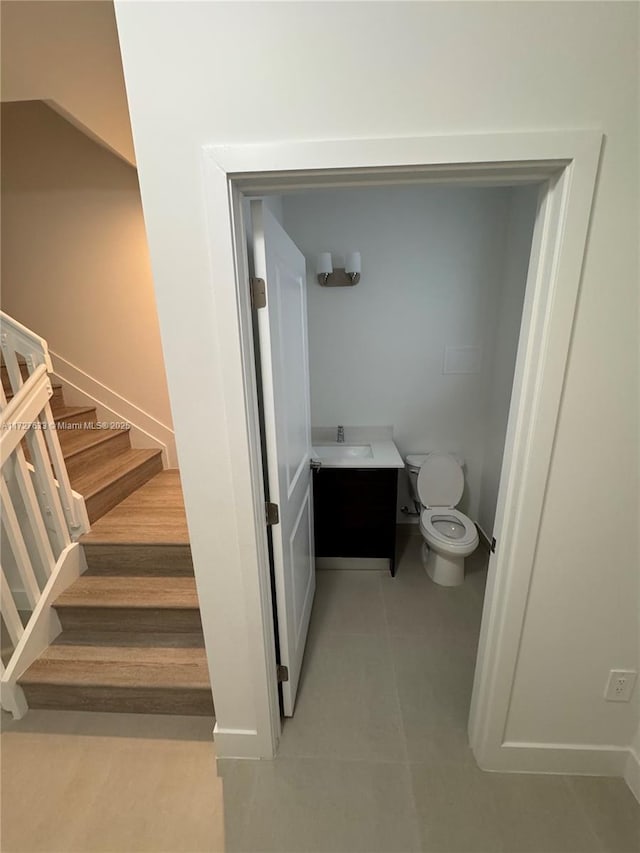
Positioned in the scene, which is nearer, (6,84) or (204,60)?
(204,60)

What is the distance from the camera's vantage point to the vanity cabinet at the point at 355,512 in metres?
2.14

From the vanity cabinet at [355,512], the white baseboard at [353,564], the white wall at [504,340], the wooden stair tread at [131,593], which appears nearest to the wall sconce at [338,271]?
the white wall at [504,340]

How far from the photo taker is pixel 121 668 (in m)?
1.52

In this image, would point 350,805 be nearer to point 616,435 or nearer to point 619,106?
point 616,435

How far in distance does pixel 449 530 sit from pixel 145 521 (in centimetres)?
192

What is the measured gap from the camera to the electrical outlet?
3.76ft

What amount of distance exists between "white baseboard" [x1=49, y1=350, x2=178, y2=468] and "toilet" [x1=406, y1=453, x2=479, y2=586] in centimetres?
199

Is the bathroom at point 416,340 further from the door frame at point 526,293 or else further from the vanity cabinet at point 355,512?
the door frame at point 526,293

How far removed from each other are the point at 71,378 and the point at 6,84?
70.4 inches

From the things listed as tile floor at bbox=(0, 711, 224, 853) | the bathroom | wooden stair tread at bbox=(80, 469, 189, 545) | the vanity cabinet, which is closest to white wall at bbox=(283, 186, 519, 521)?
the bathroom

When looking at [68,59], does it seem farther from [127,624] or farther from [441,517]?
[441,517]

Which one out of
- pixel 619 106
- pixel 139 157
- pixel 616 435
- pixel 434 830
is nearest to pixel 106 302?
pixel 139 157

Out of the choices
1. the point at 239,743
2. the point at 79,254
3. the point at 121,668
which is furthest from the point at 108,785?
the point at 79,254

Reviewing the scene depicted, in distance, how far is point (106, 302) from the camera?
2574mm
